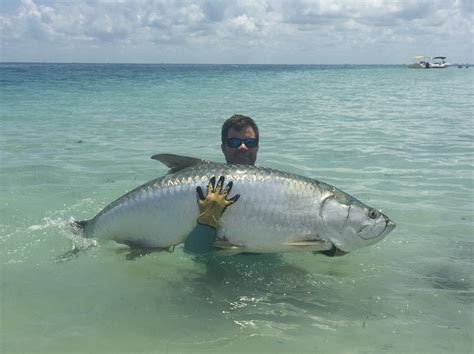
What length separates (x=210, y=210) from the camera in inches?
126

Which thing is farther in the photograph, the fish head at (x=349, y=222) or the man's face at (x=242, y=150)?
the man's face at (x=242, y=150)

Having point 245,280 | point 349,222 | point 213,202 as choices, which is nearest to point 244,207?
point 213,202

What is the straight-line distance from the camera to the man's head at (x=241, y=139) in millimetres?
4160

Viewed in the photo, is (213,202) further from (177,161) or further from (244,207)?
(177,161)

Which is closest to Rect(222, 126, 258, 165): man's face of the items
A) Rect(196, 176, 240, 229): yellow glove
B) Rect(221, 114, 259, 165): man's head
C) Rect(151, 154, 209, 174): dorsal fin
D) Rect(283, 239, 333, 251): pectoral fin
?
Rect(221, 114, 259, 165): man's head

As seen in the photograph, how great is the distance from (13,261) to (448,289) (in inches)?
140

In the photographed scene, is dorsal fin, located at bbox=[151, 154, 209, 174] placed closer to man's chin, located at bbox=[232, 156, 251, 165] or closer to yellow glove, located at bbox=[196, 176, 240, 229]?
yellow glove, located at bbox=[196, 176, 240, 229]

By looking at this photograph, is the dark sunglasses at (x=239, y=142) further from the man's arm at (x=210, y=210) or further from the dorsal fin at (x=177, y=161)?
the man's arm at (x=210, y=210)

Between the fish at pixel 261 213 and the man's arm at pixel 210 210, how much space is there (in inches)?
1.8

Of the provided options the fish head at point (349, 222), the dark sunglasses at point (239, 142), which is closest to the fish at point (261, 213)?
the fish head at point (349, 222)

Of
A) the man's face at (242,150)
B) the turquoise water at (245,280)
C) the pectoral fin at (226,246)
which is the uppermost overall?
the man's face at (242,150)

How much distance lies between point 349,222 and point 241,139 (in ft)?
4.04

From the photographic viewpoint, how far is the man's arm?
3213 mm

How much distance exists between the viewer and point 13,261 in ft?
14.0
